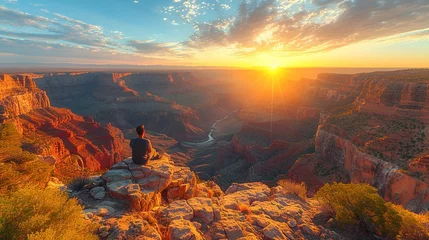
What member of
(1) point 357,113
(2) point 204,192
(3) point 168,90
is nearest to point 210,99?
(3) point 168,90

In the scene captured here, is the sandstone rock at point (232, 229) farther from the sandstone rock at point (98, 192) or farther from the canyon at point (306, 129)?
the canyon at point (306, 129)

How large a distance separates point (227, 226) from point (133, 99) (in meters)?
108

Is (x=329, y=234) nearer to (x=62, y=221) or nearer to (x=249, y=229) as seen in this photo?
(x=249, y=229)

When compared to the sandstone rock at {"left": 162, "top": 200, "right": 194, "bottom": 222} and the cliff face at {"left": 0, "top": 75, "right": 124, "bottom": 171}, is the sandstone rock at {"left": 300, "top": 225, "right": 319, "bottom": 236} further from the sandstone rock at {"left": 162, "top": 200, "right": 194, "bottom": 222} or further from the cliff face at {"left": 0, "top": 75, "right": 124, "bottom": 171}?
the cliff face at {"left": 0, "top": 75, "right": 124, "bottom": 171}

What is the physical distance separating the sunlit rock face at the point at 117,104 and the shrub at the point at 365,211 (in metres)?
77.6

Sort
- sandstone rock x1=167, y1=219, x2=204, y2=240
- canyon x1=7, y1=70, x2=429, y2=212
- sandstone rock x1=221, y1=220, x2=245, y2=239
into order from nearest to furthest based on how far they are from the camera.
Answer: sandstone rock x1=167, y1=219, x2=204, y2=240
sandstone rock x1=221, y1=220, x2=245, y2=239
canyon x1=7, y1=70, x2=429, y2=212

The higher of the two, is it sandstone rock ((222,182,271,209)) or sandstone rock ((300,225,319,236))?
sandstone rock ((300,225,319,236))

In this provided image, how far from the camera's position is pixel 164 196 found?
9.31 m

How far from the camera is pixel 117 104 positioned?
334 ft

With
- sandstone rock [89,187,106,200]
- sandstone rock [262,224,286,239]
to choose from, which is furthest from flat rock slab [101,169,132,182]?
sandstone rock [262,224,286,239]

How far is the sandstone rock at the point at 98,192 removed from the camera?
8.07 metres

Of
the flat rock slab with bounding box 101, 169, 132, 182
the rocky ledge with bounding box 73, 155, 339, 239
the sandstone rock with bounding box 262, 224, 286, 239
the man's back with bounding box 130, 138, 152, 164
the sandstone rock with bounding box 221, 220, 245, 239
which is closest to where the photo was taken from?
the rocky ledge with bounding box 73, 155, 339, 239

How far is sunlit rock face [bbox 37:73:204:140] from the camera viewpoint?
3644 inches

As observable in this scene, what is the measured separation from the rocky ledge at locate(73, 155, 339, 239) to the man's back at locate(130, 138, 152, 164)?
0.36 metres
